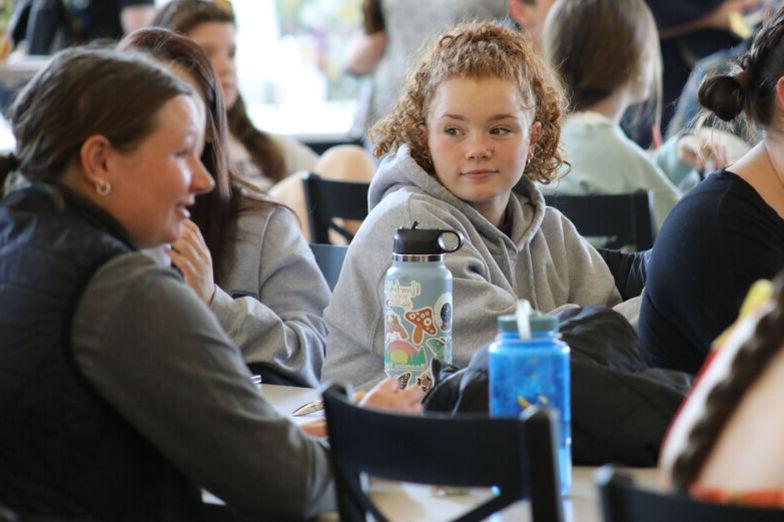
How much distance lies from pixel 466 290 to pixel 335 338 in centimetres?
26

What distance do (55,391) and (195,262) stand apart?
0.81 meters

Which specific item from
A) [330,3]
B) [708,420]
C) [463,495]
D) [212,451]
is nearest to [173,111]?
[212,451]

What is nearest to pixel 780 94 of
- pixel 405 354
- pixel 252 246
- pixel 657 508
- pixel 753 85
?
pixel 753 85

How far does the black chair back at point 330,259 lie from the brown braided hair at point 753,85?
859 millimetres

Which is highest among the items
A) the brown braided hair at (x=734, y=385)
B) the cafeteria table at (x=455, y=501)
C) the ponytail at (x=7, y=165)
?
the ponytail at (x=7, y=165)

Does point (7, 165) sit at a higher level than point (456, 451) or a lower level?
higher

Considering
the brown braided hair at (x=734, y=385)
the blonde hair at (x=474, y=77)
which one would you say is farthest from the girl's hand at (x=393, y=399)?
the blonde hair at (x=474, y=77)

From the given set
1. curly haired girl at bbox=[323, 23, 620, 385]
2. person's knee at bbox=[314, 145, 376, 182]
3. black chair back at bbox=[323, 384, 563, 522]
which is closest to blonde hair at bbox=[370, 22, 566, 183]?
curly haired girl at bbox=[323, 23, 620, 385]

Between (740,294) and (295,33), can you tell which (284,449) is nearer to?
(740,294)

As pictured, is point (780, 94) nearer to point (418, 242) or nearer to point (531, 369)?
point (418, 242)

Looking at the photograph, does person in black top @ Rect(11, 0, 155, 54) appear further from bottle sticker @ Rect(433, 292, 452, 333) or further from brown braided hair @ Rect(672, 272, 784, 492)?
brown braided hair @ Rect(672, 272, 784, 492)

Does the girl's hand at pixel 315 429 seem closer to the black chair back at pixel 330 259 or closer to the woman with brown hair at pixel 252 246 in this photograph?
the woman with brown hair at pixel 252 246

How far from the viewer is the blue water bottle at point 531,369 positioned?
1.56 meters

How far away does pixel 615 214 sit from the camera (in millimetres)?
3051
